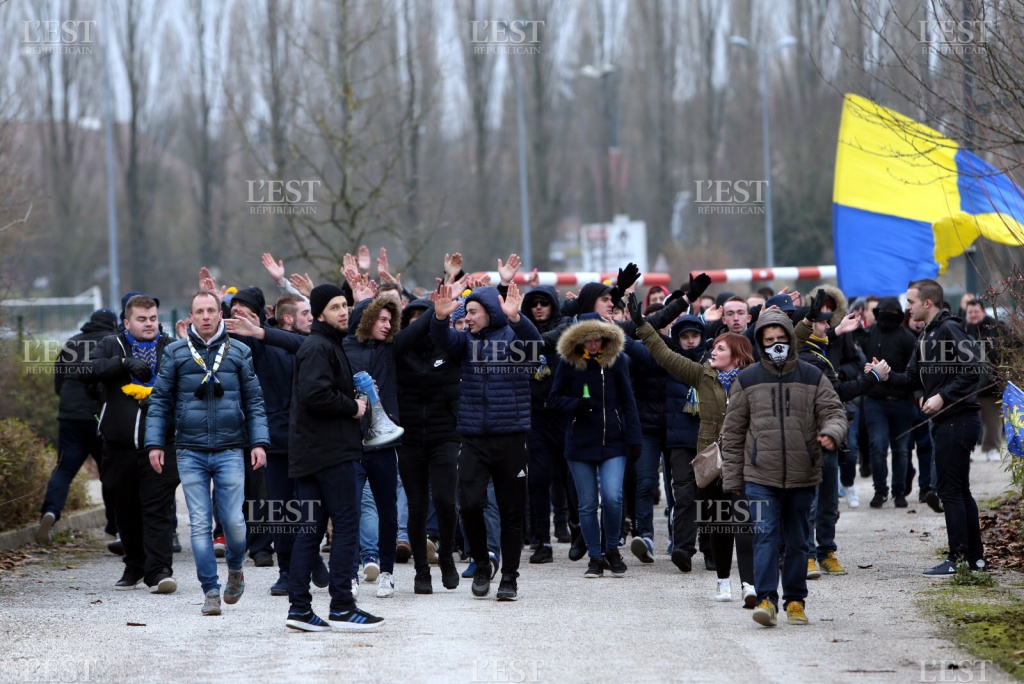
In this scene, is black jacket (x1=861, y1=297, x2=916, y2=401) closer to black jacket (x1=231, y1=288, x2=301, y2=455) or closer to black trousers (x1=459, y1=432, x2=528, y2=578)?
black trousers (x1=459, y1=432, x2=528, y2=578)

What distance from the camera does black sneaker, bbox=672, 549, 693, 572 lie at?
11.0 metres

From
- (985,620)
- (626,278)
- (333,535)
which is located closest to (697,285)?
(626,278)

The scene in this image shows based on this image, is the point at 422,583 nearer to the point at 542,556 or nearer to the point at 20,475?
the point at 542,556

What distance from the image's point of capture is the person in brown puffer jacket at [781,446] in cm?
856

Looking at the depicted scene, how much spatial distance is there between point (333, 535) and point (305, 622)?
0.56 metres

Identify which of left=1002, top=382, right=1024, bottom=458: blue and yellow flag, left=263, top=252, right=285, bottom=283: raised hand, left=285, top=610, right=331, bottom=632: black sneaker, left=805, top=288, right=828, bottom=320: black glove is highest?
left=263, top=252, right=285, bottom=283: raised hand

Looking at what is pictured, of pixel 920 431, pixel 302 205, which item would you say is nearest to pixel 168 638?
pixel 920 431

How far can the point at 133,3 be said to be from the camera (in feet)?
142

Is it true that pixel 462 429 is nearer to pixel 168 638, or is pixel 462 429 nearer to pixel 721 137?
pixel 168 638

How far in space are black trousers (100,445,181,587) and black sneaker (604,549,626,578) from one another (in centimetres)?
340

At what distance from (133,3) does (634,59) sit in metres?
18.1

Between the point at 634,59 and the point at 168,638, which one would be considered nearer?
the point at 168,638

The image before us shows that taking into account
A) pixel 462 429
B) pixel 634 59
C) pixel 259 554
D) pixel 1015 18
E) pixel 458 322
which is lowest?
pixel 259 554

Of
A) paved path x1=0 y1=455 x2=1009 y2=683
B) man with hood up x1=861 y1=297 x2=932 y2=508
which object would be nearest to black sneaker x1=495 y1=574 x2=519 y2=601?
paved path x1=0 y1=455 x2=1009 y2=683
